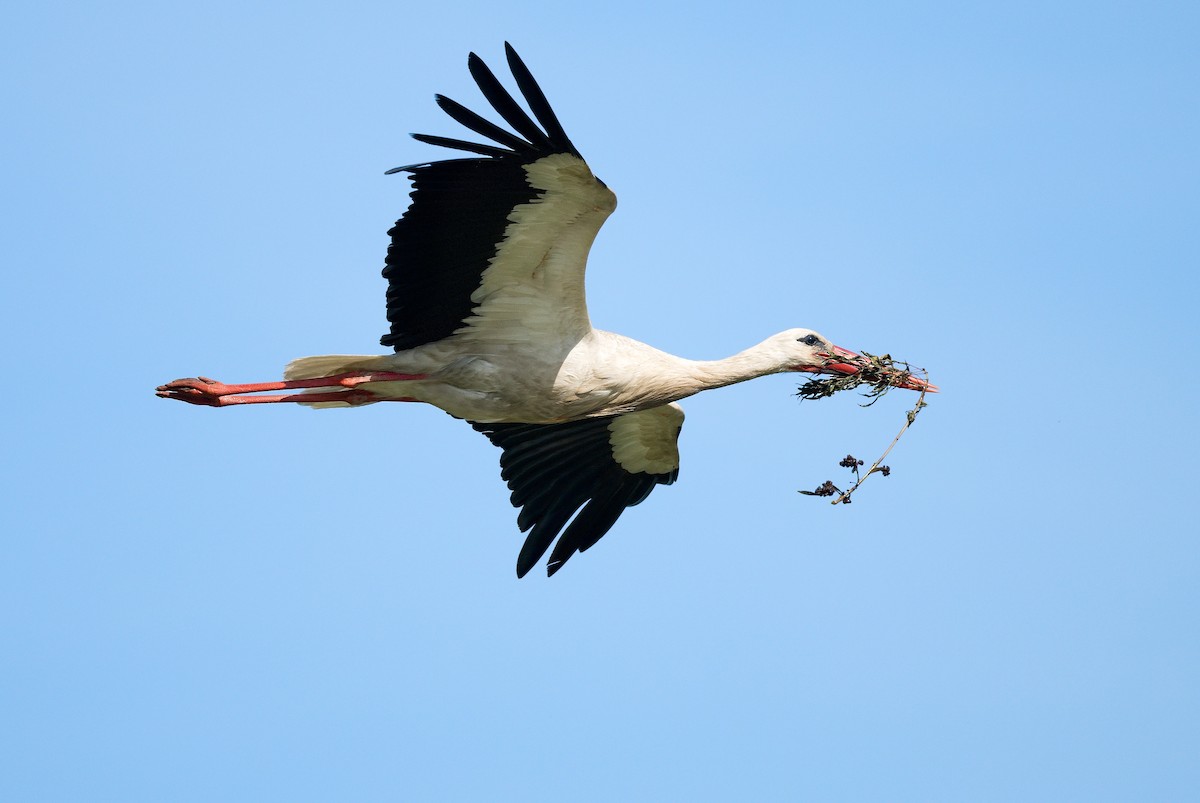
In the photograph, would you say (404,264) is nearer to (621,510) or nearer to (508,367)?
(508,367)

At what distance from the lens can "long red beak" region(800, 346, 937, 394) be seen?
→ 9.54m

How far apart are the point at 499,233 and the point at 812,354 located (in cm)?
213

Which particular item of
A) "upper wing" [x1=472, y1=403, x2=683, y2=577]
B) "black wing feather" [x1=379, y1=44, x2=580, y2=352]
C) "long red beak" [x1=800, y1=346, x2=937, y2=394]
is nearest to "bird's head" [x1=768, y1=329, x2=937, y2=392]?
"long red beak" [x1=800, y1=346, x2=937, y2=394]

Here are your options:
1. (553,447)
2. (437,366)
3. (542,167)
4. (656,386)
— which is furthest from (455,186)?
(553,447)

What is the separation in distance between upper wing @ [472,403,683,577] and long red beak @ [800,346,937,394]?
116cm

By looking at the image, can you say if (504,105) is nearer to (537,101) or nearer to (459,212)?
(537,101)

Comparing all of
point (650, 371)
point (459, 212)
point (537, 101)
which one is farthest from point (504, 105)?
point (650, 371)

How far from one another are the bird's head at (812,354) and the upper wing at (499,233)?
130cm

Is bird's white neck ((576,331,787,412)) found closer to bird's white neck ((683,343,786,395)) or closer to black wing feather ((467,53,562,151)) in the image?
bird's white neck ((683,343,786,395))

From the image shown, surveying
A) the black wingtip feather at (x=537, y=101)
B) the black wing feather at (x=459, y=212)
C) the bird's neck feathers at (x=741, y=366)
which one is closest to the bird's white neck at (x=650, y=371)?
the bird's neck feathers at (x=741, y=366)

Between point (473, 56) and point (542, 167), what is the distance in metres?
0.74

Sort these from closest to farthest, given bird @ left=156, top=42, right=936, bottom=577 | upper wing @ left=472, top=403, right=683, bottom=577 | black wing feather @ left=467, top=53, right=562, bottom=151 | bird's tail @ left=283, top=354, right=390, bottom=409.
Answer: black wing feather @ left=467, top=53, right=562, bottom=151 → bird @ left=156, top=42, right=936, bottom=577 → bird's tail @ left=283, top=354, right=390, bottom=409 → upper wing @ left=472, top=403, right=683, bottom=577

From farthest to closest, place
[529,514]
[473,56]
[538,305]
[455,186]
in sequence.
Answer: [529,514] → [538,305] → [455,186] → [473,56]

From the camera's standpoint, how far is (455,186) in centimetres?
869
